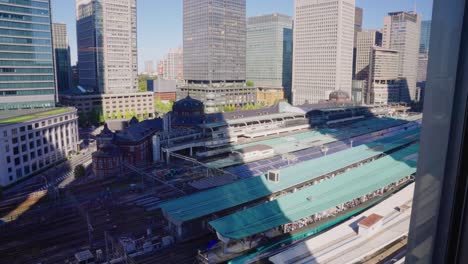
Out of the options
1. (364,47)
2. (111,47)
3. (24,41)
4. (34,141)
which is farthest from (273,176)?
(364,47)

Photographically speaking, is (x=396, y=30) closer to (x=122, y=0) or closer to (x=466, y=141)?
(x=122, y=0)

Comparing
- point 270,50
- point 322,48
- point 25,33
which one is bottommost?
point 25,33

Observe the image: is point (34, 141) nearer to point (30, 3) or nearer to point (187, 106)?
point (30, 3)

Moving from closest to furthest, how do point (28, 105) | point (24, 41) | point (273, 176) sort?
point (273, 176) < point (24, 41) < point (28, 105)

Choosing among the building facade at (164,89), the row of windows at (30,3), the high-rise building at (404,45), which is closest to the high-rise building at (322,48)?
the high-rise building at (404,45)

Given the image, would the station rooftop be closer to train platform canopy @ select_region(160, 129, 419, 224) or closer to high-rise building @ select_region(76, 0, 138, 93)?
train platform canopy @ select_region(160, 129, 419, 224)

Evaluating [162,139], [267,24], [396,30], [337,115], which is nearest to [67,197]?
[162,139]

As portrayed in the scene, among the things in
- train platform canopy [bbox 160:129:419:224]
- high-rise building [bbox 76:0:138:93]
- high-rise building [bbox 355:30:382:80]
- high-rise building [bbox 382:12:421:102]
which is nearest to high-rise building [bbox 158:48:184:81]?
high-rise building [bbox 76:0:138:93]
